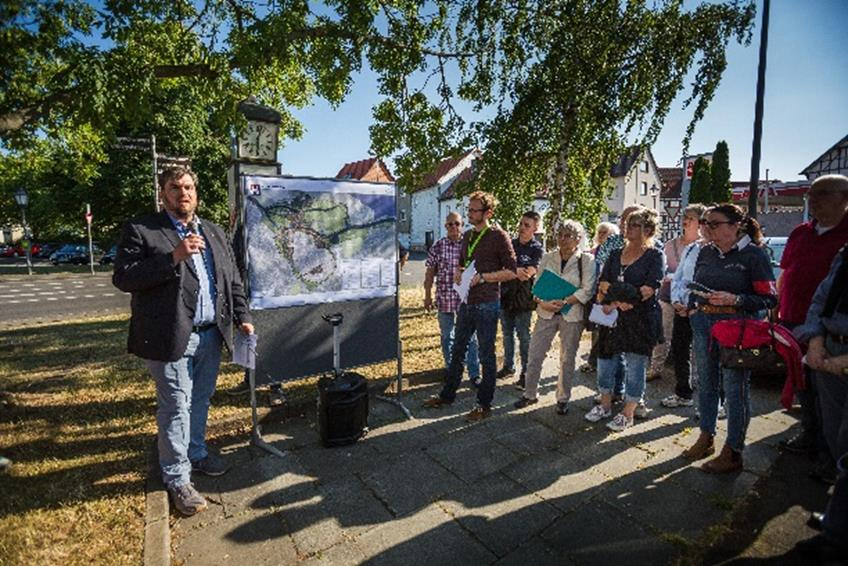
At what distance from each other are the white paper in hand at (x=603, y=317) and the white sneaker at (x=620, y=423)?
984 millimetres

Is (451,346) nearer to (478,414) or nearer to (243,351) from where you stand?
(478,414)

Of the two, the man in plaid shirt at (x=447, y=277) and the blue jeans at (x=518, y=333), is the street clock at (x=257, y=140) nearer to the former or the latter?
the man in plaid shirt at (x=447, y=277)

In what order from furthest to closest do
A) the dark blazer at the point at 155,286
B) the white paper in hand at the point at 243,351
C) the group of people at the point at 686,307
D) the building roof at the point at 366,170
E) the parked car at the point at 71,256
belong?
the building roof at the point at 366,170
the parked car at the point at 71,256
the white paper in hand at the point at 243,351
the group of people at the point at 686,307
the dark blazer at the point at 155,286

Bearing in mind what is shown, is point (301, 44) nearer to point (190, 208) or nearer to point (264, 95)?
point (264, 95)

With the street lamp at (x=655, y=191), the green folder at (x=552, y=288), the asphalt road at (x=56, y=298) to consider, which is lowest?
the asphalt road at (x=56, y=298)

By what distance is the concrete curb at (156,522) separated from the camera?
2507 millimetres

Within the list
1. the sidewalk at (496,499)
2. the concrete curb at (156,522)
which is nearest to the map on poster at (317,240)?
the sidewalk at (496,499)

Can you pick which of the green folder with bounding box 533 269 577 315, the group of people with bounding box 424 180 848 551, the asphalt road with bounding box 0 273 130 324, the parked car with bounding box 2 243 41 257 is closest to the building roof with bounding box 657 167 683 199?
Result: the group of people with bounding box 424 180 848 551

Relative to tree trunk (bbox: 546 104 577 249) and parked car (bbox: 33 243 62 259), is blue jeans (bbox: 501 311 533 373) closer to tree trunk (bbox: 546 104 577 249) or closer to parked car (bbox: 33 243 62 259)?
tree trunk (bbox: 546 104 577 249)

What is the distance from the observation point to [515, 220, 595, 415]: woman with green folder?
14.3ft

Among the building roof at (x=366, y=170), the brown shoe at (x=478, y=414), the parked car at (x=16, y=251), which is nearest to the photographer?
the brown shoe at (x=478, y=414)

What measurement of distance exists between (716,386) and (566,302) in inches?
57.2

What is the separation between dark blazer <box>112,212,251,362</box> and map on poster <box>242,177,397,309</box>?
3.24ft

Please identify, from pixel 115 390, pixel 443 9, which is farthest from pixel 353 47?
pixel 115 390
